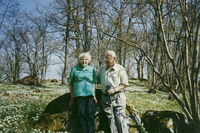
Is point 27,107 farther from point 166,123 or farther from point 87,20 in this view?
point 87,20

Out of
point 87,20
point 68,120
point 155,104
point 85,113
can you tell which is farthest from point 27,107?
point 155,104

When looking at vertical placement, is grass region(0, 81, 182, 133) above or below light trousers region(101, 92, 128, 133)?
below

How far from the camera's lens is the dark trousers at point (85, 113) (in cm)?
377

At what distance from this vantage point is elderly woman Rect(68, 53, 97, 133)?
151 inches

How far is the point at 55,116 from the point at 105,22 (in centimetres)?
870

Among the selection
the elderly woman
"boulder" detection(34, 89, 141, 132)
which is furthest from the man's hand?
"boulder" detection(34, 89, 141, 132)

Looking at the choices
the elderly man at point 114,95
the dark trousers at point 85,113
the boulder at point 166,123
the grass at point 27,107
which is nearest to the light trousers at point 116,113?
the elderly man at point 114,95

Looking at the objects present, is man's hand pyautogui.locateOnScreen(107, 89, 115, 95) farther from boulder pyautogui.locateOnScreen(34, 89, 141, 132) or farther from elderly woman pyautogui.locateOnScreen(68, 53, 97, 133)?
boulder pyautogui.locateOnScreen(34, 89, 141, 132)

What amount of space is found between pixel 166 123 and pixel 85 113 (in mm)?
2295

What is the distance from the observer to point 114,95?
396 cm

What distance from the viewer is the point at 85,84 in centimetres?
401

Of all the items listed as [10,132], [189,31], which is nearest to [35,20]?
[10,132]

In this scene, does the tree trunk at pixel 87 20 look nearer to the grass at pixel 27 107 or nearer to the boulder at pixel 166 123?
the grass at pixel 27 107

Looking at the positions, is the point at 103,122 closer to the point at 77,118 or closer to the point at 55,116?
the point at 77,118
